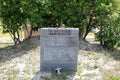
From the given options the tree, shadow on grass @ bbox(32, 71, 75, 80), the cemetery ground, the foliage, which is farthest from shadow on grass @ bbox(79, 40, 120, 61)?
the tree

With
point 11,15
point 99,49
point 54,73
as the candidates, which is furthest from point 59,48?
point 11,15

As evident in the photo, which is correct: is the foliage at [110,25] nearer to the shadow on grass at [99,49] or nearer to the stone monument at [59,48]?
the shadow on grass at [99,49]

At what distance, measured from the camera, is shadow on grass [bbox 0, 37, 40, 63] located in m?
9.52

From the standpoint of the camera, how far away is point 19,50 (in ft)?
33.5

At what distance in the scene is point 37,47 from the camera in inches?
392

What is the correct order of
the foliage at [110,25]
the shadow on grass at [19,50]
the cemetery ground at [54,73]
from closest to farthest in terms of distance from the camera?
1. the cemetery ground at [54,73]
2. the shadow on grass at [19,50]
3. the foliage at [110,25]

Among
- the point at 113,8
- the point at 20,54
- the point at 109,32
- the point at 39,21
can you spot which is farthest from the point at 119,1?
the point at 20,54

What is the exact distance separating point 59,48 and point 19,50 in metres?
2.59

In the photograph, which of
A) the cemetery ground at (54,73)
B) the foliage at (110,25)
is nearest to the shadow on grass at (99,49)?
the cemetery ground at (54,73)

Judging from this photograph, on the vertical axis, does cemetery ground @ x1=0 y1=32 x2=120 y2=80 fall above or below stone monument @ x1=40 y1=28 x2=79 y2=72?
below

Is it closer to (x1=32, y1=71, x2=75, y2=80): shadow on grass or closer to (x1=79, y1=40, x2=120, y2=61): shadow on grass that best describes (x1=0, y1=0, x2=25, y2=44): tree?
(x1=79, y1=40, x2=120, y2=61): shadow on grass

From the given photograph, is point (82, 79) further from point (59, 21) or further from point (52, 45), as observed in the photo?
point (59, 21)

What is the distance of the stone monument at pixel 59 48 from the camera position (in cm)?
790

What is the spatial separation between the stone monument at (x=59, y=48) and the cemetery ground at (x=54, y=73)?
227 millimetres
